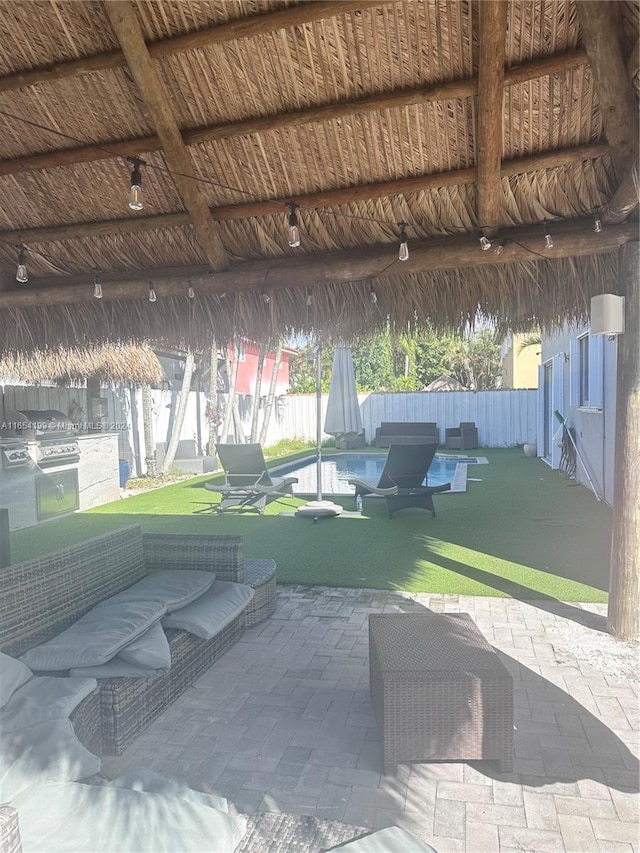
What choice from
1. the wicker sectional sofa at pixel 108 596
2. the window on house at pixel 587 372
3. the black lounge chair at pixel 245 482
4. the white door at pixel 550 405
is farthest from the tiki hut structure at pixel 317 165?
the white door at pixel 550 405

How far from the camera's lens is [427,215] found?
4219 mm

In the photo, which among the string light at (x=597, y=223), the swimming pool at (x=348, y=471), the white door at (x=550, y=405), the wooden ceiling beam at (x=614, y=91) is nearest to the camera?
the wooden ceiling beam at (x=614, y=91)

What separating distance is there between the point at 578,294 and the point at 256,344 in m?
2.70

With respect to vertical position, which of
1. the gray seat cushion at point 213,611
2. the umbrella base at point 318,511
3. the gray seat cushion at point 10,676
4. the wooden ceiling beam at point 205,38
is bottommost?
the umbrella base at point 318,511

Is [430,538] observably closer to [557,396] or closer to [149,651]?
[149,651]

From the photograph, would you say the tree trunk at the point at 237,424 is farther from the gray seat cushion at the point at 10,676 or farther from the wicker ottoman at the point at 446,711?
the wicker ottoman at the point at 446,711

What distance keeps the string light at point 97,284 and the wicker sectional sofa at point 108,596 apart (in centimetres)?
208

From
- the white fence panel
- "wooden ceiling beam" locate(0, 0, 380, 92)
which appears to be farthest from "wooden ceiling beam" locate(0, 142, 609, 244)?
A: the white fence panel

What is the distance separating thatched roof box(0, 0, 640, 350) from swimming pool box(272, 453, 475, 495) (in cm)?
601

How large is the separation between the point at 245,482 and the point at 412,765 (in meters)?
6.66

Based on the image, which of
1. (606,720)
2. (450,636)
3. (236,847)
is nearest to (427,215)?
(450,636)

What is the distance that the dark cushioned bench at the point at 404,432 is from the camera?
63.1ft

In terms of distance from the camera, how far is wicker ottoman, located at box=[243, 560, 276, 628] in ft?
13.6

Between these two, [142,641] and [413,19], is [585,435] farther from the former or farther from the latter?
[142,641]
